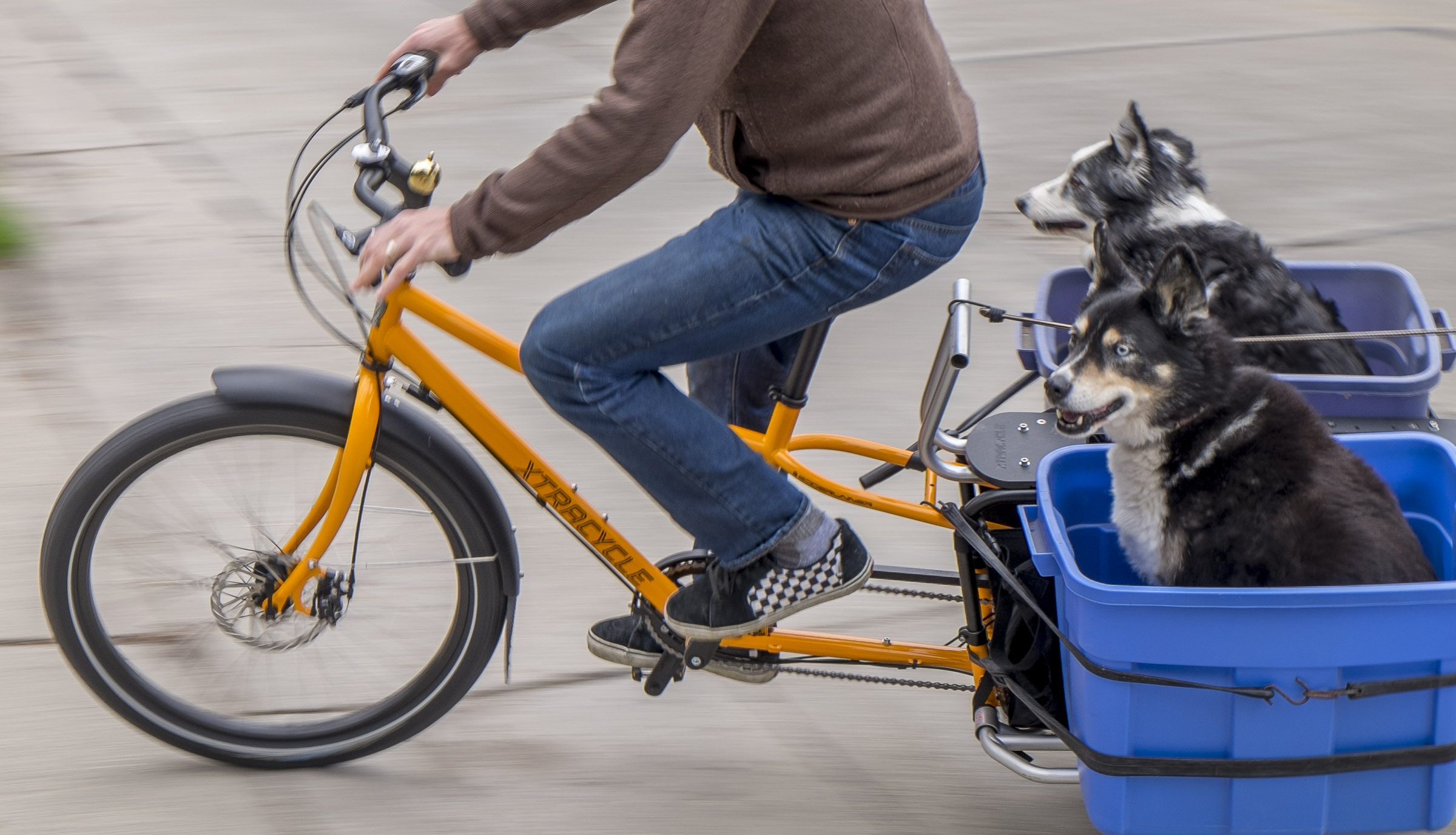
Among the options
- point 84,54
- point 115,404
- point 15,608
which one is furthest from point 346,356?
point 84,54

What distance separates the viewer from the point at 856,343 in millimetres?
4680

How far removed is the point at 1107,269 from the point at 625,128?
35.5 inches

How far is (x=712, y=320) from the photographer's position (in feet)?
7.32

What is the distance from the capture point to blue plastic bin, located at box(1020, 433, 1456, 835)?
6.51 feet

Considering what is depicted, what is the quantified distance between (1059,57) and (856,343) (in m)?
3.57

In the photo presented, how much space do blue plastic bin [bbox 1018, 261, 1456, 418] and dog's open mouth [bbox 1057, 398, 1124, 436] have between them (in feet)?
0.71

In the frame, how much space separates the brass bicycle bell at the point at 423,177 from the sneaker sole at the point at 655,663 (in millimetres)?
1016

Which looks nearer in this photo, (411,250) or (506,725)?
(411,250)

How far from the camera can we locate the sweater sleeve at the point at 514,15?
8.20 ft

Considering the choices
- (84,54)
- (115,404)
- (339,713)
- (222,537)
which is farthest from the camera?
(84,54)

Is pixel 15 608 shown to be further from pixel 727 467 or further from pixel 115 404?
pixel 727 467

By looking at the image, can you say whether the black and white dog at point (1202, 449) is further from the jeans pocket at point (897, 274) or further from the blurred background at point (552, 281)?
the blurred background at point (552, 281)

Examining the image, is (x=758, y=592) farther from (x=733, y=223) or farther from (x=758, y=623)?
(x=733, y=223)

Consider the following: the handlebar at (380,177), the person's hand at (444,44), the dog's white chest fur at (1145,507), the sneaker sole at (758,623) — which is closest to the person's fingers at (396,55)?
the person's hand at (444,44)
